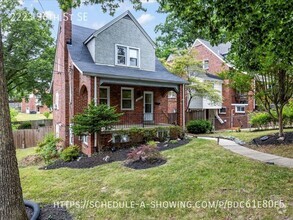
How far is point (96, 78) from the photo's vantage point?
11812 millimetres

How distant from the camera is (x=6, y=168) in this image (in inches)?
168

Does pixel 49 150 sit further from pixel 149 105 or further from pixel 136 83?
pixel 149 105

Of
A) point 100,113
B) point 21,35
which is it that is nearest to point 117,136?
point 100,113

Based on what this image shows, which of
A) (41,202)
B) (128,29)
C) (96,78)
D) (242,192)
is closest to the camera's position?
(242,192)

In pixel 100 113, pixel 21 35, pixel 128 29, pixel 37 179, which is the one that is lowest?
pixel 37 179

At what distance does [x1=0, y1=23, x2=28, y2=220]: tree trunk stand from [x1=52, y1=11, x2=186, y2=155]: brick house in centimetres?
792

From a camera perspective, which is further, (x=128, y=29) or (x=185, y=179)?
(x=128, y=29)

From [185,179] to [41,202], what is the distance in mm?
3733

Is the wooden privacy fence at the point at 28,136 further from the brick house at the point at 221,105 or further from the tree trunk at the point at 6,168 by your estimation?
the tree trunk at the point at 6,168

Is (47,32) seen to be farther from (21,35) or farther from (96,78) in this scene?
(96,78)

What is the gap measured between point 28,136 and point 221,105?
1825 centimetres

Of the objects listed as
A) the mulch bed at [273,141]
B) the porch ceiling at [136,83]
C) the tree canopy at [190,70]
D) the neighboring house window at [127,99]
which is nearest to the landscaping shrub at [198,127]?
the tree canopy at [190,70]

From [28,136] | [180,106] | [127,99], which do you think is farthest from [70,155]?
[28,136]

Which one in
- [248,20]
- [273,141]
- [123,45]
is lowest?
[273,141]
